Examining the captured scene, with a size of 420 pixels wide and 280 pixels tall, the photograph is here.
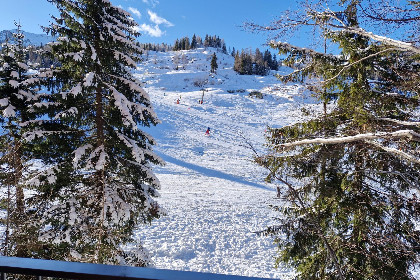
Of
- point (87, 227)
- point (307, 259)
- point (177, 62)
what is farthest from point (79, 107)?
point (177, 62)

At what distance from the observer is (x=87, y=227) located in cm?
654

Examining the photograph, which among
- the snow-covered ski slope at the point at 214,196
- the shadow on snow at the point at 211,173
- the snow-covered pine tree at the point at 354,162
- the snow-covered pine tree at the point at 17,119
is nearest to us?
the snow-covered pine tree at the point at 354,162

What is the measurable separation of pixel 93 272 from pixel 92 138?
6970 millimetres

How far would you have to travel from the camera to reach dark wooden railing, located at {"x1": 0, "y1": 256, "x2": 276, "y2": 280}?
42.4 inches

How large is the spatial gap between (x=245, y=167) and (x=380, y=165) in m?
20.3

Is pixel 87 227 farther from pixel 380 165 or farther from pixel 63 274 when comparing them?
pixel 380 165

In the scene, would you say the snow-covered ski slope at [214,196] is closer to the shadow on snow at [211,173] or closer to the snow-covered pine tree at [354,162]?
the shadow on snow at [211,173]

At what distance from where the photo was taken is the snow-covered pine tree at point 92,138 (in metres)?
6.54

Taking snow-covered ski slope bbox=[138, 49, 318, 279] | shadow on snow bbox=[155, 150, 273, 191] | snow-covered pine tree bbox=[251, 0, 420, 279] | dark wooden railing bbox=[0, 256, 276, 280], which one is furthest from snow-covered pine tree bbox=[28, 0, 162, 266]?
shadow on snow bbox=[155, 150, 273, 191]

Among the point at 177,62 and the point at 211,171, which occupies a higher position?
the point at 177,62

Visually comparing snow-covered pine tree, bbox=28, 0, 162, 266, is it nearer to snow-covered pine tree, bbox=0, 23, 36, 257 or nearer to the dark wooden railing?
snow-covered pine tree, bbox=0, 23, 36, 257

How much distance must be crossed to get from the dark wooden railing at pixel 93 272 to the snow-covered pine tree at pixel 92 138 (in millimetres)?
5421

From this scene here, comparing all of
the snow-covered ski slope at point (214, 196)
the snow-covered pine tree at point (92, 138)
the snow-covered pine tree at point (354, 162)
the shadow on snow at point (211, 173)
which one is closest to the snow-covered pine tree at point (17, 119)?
the snow-covered pine tree at point (92, 138)

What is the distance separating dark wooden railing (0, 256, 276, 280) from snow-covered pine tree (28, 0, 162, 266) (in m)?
5.42
